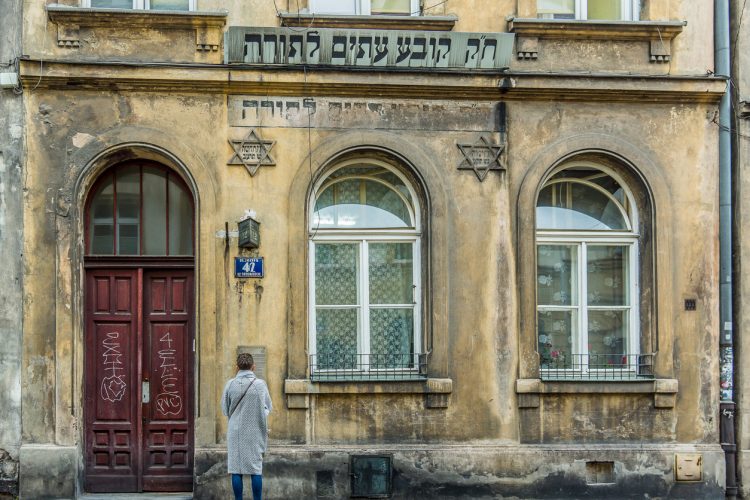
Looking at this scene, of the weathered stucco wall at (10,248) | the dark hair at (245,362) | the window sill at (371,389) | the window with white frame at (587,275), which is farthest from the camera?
the window with white frame at (587,275)

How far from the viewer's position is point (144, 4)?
9977mm

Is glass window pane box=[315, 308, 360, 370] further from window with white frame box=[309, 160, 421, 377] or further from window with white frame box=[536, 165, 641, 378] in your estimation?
window with white frame box=[536, 165, 641, 378]

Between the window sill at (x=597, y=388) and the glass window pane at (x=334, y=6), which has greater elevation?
the glass window pane at (x=334, y=6)

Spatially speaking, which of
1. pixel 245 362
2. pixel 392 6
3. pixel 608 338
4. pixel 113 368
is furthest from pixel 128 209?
pixel 608 338

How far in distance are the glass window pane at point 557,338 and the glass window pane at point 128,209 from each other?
183 inches

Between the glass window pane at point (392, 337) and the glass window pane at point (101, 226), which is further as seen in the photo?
the glass window pane at point (392, 337)

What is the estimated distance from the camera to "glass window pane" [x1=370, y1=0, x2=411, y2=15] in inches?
406

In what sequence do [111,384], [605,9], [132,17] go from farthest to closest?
[605,9] → [111,384] → [132,17]

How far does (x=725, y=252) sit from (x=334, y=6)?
5.20 m

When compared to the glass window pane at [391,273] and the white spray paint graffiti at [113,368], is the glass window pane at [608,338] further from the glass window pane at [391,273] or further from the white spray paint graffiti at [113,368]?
the white spray paint graffiti at [113,368]

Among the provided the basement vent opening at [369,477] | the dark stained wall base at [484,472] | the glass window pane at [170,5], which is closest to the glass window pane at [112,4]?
the glass window pane at [170,5]

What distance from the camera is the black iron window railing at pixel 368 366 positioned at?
1003 centimetres

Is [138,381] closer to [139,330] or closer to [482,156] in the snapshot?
[139,330]

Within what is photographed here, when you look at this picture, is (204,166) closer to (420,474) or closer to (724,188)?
(420,474)
